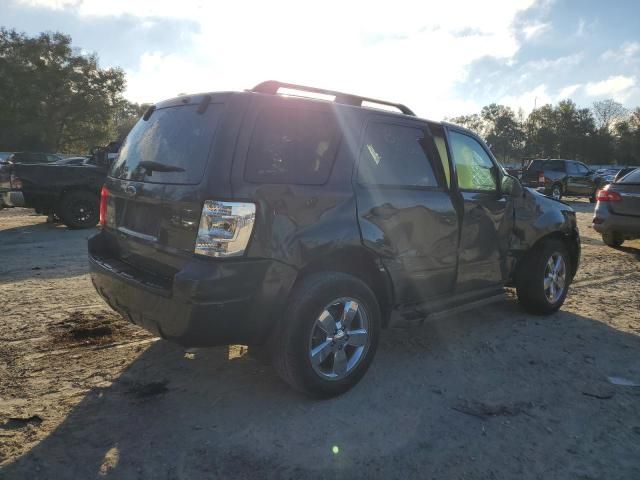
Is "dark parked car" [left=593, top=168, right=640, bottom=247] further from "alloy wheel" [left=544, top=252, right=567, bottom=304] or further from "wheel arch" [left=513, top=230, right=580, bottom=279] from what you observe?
"alloy wheel" [left=544, top=252, right=567, bottom=304]

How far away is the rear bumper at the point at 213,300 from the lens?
8.07ft

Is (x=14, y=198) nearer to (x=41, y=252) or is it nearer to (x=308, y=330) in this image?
(x=41, y=252)

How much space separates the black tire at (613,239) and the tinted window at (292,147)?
25.0 ft

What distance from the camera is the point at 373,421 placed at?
2.79 m

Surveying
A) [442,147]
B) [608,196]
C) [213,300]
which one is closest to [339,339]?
[213,300]

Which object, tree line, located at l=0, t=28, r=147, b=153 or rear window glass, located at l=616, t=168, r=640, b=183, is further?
tree line, located at l=0, t=28, r=147, b=153

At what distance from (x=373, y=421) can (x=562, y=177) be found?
20.4m

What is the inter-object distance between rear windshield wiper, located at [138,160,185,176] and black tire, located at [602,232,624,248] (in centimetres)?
839

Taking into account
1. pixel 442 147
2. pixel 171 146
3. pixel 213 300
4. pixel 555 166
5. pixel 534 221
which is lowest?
pixel 213 300

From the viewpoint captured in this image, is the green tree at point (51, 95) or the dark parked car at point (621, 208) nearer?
the dark parked car at point (621, 208)

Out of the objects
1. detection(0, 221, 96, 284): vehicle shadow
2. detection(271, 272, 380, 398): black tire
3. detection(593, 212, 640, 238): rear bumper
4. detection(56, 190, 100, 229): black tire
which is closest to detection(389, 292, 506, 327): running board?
detection(271, 272, 380, 398): black tire

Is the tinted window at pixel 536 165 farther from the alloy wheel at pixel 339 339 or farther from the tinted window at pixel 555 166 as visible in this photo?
the alloy wheel at pixel 339 339

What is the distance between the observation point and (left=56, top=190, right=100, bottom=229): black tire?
9500 mm

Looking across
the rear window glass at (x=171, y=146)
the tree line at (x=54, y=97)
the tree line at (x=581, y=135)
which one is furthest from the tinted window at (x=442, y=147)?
the tree line at (x=581, y=135)
